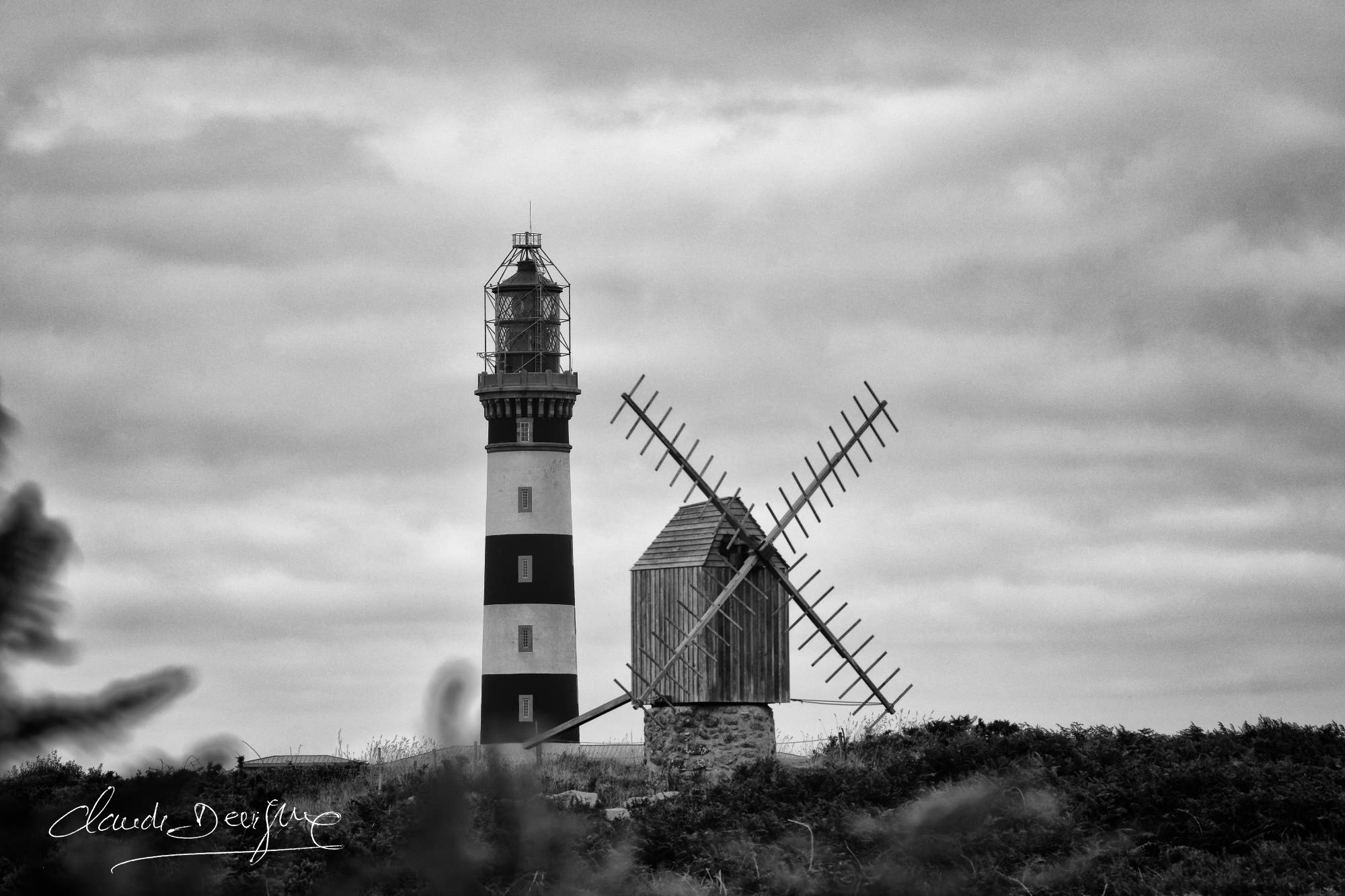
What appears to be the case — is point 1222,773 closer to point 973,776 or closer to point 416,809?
point 973,776

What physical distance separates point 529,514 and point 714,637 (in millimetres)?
7591

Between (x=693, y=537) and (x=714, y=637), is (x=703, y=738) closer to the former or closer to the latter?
(x=714, y=637)

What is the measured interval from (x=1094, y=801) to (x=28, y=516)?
49.3ft

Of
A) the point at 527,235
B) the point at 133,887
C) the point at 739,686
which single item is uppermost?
the point at 527,235

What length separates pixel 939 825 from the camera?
549 inches

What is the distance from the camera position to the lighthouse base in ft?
74.4

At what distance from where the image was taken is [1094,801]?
51.8 ft

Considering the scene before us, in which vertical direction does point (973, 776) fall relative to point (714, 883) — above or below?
above

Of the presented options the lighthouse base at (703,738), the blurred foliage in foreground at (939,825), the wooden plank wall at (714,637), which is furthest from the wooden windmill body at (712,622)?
the blurred foliage in foreground at (939,825)

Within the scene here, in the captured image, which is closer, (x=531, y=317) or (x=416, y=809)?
(x=416, y=809)

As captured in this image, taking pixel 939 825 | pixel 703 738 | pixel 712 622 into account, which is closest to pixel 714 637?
pixel 712 622

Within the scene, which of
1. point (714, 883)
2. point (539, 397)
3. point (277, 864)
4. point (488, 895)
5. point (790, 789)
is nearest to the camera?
point (488, 895)

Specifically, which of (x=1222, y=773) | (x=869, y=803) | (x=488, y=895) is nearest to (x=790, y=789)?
(x=869, y=803)

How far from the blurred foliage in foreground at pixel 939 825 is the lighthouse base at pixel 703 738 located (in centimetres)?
311
